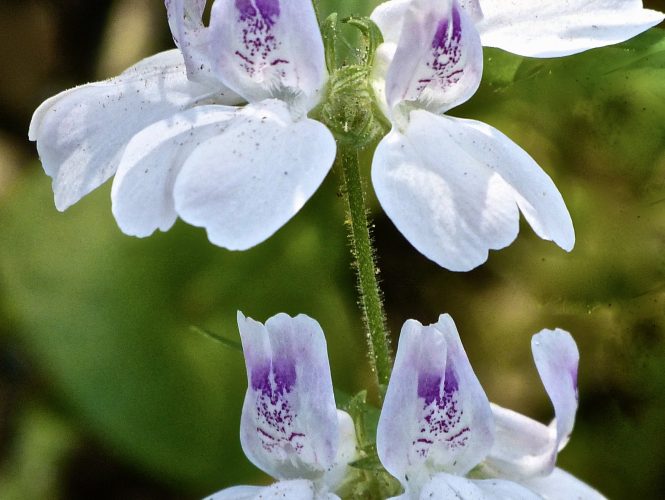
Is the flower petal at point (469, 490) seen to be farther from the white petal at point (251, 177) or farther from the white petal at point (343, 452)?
the white petal at point (251, 177)

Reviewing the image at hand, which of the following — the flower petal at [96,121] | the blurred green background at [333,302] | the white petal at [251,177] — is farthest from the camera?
the blurred green background at [333,302]

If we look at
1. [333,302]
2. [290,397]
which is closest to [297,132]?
[290,397]

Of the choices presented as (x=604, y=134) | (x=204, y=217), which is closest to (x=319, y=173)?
(x=204, y=217)

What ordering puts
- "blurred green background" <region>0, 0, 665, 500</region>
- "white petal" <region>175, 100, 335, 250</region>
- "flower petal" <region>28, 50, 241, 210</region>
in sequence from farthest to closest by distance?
"blurred green background" <region>0, 0, 665, 500</region>, "flower petal" <region>28, 50, 241, 210</region>, "white petal" <region>175, 100, 335, 250</region>

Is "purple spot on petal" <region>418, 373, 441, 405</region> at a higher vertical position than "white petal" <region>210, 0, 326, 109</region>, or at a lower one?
lower

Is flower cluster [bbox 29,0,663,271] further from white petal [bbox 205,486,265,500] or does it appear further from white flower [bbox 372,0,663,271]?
white petal [bbox 205,486,265,500]

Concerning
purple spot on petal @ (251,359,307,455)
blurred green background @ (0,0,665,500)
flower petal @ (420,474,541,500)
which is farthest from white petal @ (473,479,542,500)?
blurred green background @ (0,0,665,500)

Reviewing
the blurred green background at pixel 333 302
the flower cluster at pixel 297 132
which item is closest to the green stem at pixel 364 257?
the flower cluster at pixel 297 132
